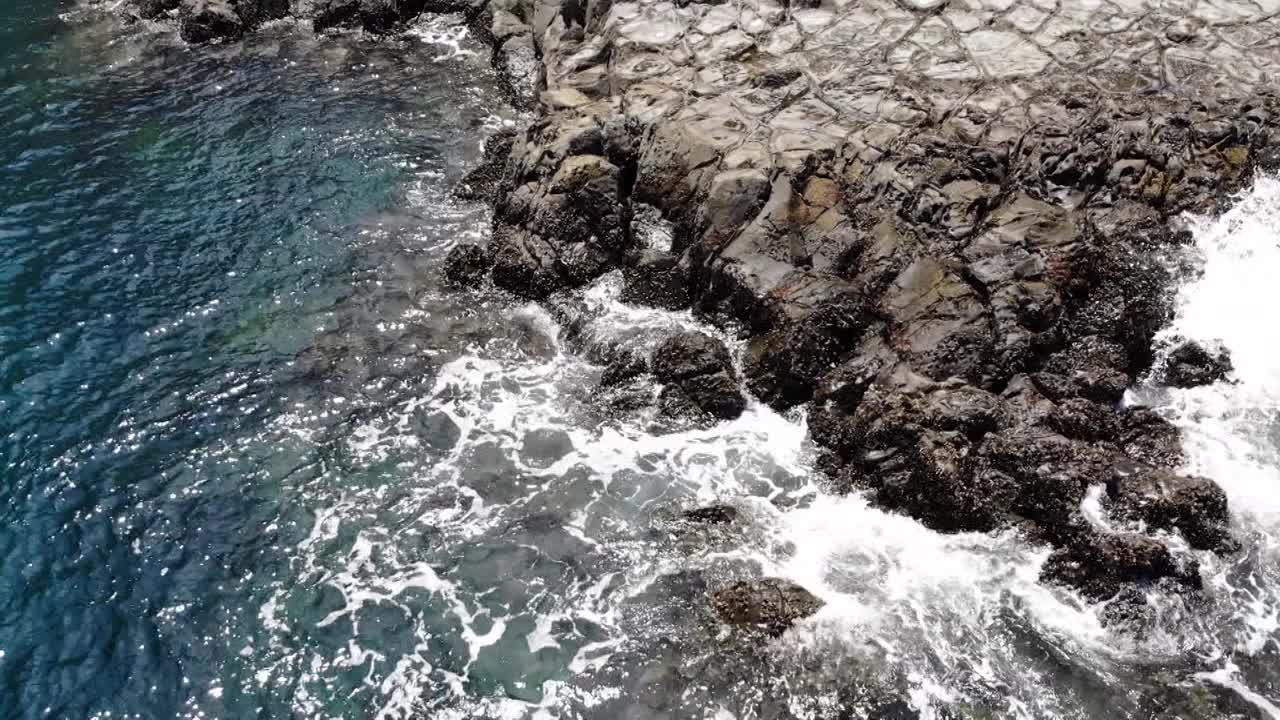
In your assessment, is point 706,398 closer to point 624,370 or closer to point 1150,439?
point 624,370

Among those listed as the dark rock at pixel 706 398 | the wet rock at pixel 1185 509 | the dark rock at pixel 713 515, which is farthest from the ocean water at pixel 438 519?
the wet rock at pixel 1185 509

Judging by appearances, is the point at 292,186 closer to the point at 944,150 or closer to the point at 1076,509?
the point at 944,150

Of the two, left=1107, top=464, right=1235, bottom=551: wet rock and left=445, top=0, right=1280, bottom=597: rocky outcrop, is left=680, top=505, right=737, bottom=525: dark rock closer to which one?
left=445, top=0, right=1280, bottom=597: rocky outcrop

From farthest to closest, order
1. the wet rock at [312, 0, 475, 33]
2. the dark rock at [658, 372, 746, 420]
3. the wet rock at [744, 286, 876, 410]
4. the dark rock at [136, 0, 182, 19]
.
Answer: the dark rock at [136, 0, 182, 19] → the wet rock at [312, 0, 475, 33] → the dark rock at [658, 372, 746, 420] → the wet rock at [744, 286, 876, 410]

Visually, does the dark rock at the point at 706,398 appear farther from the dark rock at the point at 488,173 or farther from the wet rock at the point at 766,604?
the dark rock at the point at 488,173

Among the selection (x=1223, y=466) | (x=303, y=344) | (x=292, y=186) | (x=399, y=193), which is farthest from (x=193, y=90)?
(x=1223, y=466)

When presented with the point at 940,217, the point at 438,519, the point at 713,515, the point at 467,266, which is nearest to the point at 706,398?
the point at 713,515

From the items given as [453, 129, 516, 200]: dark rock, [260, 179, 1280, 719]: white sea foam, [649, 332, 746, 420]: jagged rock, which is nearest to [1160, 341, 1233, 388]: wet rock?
[260, 179, 1280, 719]: white sea foam
